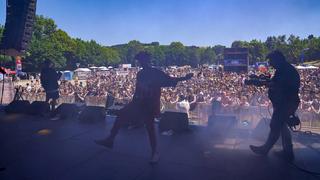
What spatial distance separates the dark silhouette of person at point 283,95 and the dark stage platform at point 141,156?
14.2 inches

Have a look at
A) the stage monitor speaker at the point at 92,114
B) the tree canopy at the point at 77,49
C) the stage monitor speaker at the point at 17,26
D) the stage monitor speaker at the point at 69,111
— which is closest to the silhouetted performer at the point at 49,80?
the stage monitor speaker at the point at 69,111

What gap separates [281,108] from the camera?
4.31 metres

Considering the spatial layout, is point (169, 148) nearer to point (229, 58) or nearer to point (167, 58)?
point (229, 58)

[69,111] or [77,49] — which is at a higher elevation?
[77,49]

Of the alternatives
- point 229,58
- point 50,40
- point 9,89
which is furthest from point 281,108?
point 50,40

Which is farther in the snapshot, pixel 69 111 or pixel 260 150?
A: pixel 69 111

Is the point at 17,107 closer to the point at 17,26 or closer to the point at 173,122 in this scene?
the point at 17,26

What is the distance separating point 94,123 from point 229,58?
32833 mm

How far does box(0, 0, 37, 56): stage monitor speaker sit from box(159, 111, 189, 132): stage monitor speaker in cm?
571

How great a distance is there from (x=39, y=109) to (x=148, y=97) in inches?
191

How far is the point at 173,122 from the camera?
20.3ft

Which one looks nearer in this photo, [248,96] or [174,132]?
[174,132]

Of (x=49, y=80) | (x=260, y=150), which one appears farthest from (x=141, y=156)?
(x=49, y=80)

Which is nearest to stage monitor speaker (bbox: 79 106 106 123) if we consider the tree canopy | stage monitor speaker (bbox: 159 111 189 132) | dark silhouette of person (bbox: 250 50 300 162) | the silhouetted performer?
the silhouetted performer
